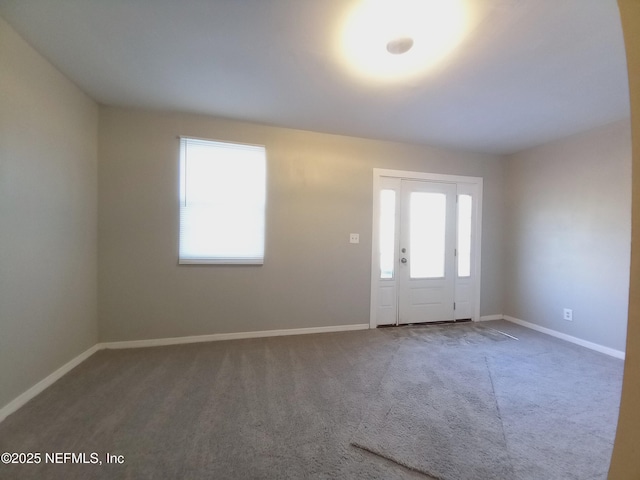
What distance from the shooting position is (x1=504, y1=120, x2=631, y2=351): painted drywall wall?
283 cm

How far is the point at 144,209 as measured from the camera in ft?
9.30

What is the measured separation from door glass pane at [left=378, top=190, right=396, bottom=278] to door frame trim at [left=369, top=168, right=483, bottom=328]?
0.32ft

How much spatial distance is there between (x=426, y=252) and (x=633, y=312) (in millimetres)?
3097

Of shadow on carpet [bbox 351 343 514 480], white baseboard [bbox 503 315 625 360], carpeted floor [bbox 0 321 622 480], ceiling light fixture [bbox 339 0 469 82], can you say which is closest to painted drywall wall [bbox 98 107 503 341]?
carpeted floor [bbox 0 321 622 480]

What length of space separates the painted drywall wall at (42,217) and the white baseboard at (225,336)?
0.34m

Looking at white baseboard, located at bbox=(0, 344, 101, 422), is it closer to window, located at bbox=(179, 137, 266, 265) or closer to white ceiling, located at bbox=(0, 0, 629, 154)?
window, located at bbox=(179, 137, 266, 265)

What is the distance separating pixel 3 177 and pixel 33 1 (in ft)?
3.57

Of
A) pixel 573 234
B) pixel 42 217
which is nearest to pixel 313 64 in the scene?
pixel 42 217

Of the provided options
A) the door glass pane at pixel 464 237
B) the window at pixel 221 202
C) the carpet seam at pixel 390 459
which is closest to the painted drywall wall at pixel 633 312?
the carpet seam at pixel 390 459

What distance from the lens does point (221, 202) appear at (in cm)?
302

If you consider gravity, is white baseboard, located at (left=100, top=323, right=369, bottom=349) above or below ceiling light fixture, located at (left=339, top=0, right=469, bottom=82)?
below

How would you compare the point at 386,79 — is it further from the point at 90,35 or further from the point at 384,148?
the point at 90,35

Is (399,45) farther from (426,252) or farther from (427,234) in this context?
(426,252)

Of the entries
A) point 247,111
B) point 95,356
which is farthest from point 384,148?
point 95,356
